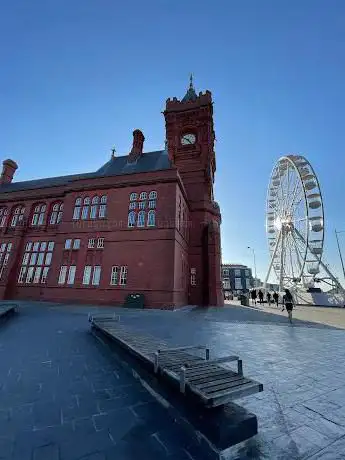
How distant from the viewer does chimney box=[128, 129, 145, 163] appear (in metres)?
27.8

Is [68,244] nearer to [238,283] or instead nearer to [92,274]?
[92,274]

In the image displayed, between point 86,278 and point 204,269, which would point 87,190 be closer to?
point 86,278

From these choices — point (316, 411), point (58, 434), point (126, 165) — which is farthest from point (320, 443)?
point (126, 165)

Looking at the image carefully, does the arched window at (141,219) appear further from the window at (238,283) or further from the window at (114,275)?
the window at (238,283)

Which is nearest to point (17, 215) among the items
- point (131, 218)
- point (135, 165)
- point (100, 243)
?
point (100, 243)

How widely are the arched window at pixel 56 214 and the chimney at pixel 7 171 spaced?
17.1 meters

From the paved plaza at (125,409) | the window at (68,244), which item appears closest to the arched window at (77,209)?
the window at (68,244)

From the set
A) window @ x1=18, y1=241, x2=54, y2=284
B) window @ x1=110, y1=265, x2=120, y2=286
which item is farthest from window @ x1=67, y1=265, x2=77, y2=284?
window @ x1=18, y1=241, x2=54, y2=284

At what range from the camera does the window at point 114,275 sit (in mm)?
20703

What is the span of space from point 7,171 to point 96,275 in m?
30.1

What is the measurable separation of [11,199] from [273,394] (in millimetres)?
34367

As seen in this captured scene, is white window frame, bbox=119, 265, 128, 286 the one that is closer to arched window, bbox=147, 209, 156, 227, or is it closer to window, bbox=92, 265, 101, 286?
window, bbox=92, 265, 101, 286

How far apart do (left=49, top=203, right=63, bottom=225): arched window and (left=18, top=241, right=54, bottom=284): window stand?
2667 millimetres

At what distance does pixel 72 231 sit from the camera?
78.1 ft
